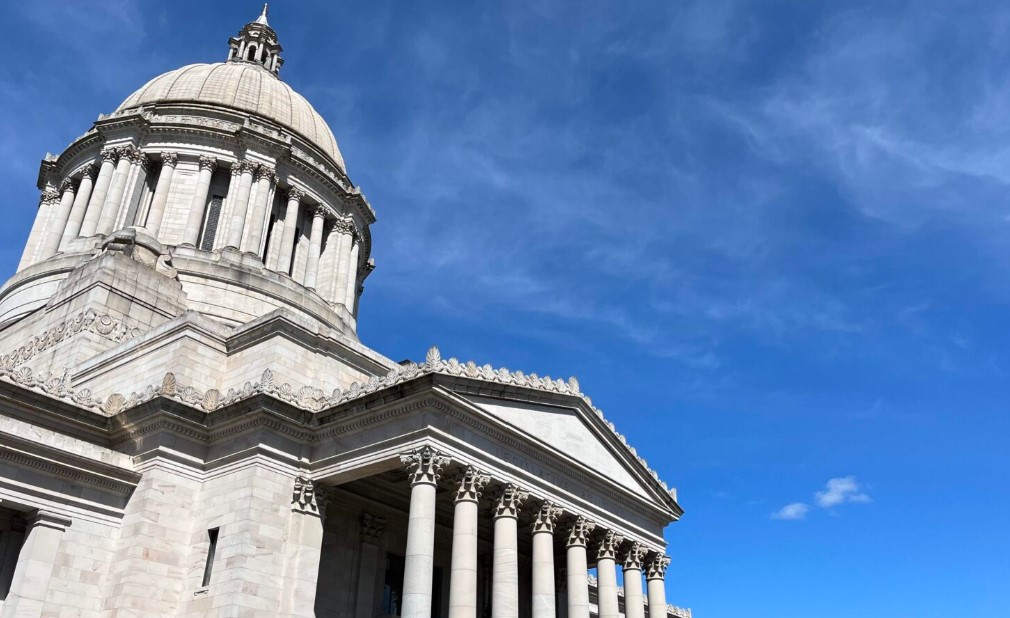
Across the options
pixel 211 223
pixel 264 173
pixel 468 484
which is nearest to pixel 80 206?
pixel 211 223

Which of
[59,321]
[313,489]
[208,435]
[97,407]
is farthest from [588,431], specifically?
[59,321]

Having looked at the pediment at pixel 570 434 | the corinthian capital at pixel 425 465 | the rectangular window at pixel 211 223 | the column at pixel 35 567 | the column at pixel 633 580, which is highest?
the rectangular window at pixel 211 223

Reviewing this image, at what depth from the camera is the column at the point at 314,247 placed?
49119 millimetres

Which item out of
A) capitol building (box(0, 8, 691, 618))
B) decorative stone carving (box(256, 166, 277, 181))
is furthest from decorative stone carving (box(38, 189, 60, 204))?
decorative stone carving (box(256, 166, 277, 181))

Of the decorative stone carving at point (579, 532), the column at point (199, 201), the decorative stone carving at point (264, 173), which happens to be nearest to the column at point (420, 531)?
the decorative stone carving at point (579, 532)

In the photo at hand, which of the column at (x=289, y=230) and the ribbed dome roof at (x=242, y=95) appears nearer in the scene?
the column at (x=289, y=230)

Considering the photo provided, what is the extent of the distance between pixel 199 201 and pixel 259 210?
3.15 metres

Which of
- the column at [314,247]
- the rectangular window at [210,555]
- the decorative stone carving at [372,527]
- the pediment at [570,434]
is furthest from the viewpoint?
the column at [314,247]

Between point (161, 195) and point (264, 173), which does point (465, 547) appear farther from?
point (161, 195)

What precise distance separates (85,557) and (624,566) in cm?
1979

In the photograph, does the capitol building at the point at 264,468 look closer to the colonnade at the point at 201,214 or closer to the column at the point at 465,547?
the column at the point at 465,547

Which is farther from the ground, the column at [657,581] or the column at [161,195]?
the column at [161,195]

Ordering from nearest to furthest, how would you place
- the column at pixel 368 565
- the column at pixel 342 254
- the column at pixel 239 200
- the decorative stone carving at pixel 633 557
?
the column at pixel 368 565
the decorative stone carving at pixel 633 557
the column at pixel 239 200
the column at pixel 342 254

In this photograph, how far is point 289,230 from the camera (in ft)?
159
